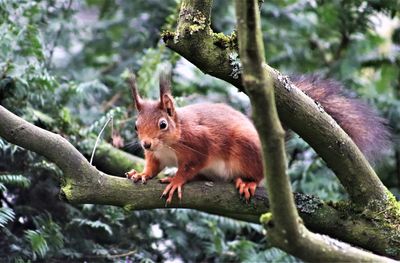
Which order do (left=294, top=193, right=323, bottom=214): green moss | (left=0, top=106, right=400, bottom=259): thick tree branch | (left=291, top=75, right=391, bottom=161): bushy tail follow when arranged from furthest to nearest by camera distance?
1. (left=291, top=75, right=391, bottom=161): bushy tail
2. (left=294, top=193, right=323, bottom=214): green moss
3. (left=0, top=106, right=400, bottom=259): thick tree branch

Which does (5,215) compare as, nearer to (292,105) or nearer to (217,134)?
(217,134)

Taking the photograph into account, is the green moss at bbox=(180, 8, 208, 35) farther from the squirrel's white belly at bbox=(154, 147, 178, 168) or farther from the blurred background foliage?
the blurred background foliage

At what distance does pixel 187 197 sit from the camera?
2537 mm

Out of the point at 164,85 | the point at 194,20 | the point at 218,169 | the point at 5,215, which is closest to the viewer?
the point at 194,20

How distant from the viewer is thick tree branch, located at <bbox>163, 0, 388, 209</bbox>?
6.94 ft

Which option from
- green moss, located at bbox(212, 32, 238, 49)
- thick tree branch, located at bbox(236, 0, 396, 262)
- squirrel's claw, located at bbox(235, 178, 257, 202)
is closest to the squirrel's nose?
squirrel's claw, located at bbox(235, 178, 257, 202)

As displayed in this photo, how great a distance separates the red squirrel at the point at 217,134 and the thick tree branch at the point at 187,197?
0.15 metres

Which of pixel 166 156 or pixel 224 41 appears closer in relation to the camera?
pixel 224 41

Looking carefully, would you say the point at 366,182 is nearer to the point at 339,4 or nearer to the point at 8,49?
the point at 8,49

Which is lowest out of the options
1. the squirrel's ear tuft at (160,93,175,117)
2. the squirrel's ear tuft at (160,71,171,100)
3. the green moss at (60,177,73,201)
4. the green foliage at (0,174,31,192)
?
the green foliage at (0,174,31,192)

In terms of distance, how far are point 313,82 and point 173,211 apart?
1.15 m

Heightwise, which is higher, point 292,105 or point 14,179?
point 292,105

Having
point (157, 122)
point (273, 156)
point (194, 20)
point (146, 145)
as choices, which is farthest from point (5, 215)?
point (273, 156)

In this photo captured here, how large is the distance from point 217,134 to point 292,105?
802 mm
